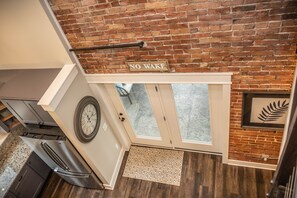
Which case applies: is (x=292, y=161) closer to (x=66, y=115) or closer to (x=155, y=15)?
(x=155, y=15)

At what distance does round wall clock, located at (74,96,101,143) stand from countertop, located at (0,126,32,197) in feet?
4.23

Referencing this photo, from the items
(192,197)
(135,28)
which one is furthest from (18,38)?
(192,197)

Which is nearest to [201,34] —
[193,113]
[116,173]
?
[193,113]

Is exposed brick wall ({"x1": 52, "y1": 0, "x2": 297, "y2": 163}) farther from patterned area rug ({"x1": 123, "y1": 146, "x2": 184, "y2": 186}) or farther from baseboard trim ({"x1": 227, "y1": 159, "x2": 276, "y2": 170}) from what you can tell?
patterned area rug ({"x1": 123, "y1": 146, "x2": 184, "y2": 186})

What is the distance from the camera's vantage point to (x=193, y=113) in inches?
174

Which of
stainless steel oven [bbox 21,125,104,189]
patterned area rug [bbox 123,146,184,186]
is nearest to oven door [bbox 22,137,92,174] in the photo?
stainless steel oven [bbox 21,125,104,189]

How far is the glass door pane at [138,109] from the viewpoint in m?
3.83

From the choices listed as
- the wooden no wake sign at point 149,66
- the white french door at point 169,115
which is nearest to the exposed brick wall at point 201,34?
the wooden no wake sign at point 149,66

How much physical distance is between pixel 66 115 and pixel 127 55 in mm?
1121

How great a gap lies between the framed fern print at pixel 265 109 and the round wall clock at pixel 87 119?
7.23ft

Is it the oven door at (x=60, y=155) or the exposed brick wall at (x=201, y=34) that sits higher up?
the exposed brick wall at (x=201, y=34)

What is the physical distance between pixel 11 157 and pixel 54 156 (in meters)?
0.77

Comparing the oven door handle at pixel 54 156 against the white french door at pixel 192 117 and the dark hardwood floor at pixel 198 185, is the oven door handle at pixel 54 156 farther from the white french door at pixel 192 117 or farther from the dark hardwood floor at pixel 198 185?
the white french door at pixel 192 117

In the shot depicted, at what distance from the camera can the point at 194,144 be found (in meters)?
4.11
